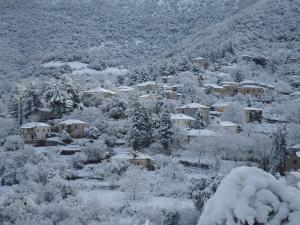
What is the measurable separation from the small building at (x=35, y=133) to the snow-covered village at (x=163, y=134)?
10 cm

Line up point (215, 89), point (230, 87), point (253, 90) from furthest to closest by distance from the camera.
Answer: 1. point (230, 87)
2. point (253, 90)
3. point (215, 89)

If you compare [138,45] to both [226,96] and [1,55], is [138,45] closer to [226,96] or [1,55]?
[1,55]

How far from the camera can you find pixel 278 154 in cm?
4634

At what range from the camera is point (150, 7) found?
164250 millimetres

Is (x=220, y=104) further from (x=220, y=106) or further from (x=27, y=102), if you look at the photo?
(x=27, y=102)

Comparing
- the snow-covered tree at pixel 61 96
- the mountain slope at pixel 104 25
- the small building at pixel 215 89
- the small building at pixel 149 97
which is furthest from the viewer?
the mountain slope at pixel 104 25

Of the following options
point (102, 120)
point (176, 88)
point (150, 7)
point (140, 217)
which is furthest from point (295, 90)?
point (150, 7)

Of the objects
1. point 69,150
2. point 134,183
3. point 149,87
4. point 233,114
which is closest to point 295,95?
point 233,114

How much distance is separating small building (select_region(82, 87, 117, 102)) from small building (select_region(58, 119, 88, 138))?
9.49 m

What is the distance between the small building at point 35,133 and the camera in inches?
2134

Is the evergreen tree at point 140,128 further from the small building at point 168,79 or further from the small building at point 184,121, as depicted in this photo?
the small building at point 168,79

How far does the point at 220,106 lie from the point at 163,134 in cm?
1601

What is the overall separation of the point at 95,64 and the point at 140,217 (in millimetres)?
74254

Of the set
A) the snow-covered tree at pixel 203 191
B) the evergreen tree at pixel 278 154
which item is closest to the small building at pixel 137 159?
the snow-covered tree at pixel 203 191
